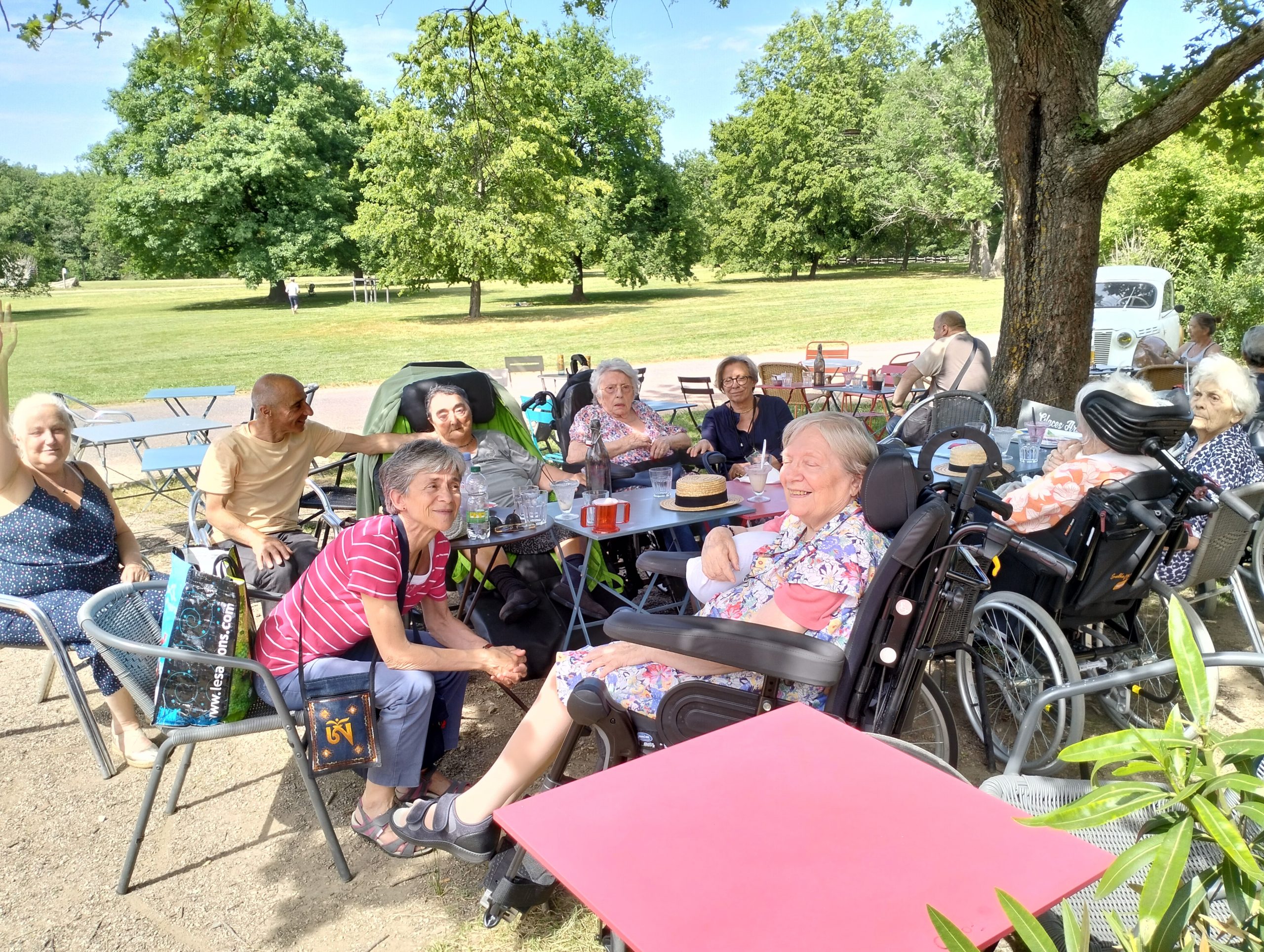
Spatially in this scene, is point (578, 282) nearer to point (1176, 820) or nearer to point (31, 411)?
point (31, 411)

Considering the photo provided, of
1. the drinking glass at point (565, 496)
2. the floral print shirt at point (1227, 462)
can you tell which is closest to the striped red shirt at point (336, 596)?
the drinking glass at point (565, 496)

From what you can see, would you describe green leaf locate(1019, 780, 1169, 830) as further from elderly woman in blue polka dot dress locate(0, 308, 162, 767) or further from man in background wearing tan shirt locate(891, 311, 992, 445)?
man in background wearing tan shirt locate(891, 311, 992, 445)

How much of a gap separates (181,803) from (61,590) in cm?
99

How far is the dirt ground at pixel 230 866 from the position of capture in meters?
2.56

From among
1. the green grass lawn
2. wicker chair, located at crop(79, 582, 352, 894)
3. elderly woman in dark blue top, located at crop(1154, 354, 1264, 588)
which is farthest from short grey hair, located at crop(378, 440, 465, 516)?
the green grass lawn

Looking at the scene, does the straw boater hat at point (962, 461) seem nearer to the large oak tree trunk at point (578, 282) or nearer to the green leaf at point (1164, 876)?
the green leaf at point (1164, 876)

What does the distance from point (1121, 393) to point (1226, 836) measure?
9.55 ft

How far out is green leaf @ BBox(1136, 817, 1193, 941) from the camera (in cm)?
87

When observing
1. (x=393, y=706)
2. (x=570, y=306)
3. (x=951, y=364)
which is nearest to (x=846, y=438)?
(x=393, y=706)

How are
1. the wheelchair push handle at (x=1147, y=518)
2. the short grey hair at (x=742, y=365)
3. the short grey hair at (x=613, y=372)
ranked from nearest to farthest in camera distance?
the wheelchair push handle at (x=1147, y=518)
the short grey hair at (x=613, y=372)
the short grey hair at (x=742, y=365)

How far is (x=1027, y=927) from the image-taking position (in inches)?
34.9

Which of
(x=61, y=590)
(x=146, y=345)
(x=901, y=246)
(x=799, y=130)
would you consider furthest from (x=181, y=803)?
(x=901, y=246)

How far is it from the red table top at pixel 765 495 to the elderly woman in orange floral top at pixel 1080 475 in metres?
0.96

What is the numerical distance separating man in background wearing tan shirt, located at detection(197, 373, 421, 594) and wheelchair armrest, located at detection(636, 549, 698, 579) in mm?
1835
